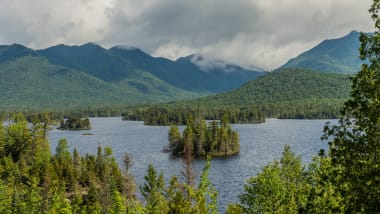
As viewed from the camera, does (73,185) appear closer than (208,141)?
Yes

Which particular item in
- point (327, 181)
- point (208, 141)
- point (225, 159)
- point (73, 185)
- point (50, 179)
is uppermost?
point (327, 181)

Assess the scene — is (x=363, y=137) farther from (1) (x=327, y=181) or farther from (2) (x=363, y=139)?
(1) (x=327, y=181)

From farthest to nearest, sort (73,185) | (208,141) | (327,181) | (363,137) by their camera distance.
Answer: (208,141)
(73,185)
(327,181)
(363,137)

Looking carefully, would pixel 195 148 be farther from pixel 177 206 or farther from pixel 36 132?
pixel 177 206

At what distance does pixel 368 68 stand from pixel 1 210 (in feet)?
185

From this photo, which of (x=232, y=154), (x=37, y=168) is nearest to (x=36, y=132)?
(x=37, y=168)

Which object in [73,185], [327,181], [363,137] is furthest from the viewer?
[73,185]

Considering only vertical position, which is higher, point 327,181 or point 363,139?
point 363,139

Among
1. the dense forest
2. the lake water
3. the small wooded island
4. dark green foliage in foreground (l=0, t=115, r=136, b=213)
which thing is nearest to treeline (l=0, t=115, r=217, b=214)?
dark green foliage in foreground (l=0, t=115, r=136, b=213)

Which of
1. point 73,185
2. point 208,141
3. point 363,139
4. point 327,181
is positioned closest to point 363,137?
point 363,139

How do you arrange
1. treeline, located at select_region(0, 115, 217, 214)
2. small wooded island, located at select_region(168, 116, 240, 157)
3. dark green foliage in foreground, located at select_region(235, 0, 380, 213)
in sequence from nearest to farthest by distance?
dark green foliage in foreground, located at select_region(235, 0, 380, 213) → treeline, located at select_region(0, 115, 217, 214) → small wooded island, located at select_region(168, 116, 240, 157)

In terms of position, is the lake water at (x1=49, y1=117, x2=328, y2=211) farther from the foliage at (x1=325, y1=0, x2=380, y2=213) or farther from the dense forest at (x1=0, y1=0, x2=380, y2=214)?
the foliage at (x1=325, y1=0, x2=380, y2=213)

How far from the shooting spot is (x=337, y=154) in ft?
47.5

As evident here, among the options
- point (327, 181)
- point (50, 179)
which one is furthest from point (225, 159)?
point (327, 181)
